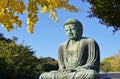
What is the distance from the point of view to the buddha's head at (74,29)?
9.45 m

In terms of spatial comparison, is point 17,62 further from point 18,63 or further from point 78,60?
point 78,60

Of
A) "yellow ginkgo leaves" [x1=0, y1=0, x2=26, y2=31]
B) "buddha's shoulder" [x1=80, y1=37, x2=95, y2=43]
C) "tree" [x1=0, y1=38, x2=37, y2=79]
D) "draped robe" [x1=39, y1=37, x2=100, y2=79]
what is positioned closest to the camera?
"draped robe" [x1=39, y1=37, x2=100, y2=79]

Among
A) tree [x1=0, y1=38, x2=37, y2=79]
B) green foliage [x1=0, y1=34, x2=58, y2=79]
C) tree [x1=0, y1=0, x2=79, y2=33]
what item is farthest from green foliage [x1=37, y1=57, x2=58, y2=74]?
tree [x1=0, y1=0, x2=79, y2=33]

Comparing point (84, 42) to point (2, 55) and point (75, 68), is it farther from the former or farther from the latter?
point (2, 55)

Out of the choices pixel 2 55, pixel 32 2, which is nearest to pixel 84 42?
pixel 32 2

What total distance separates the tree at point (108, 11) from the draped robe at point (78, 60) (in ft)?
39.6

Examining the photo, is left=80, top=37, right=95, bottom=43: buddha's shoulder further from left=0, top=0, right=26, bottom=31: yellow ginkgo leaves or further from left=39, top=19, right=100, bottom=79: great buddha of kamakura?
left=0, top=0, right=26, bottom=31: yellow ginkgo leaves

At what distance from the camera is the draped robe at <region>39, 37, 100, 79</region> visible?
888 centimetres

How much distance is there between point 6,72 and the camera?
2075cm

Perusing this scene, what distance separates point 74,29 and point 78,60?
0.69 m

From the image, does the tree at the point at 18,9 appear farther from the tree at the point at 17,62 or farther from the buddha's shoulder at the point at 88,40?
the tree at the point at 17,62

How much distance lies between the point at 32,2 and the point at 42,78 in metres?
2.62

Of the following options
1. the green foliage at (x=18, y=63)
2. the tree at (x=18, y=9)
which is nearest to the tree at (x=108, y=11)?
the green foliage at (x=18, y=63)

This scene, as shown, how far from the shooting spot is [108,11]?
21.7m
